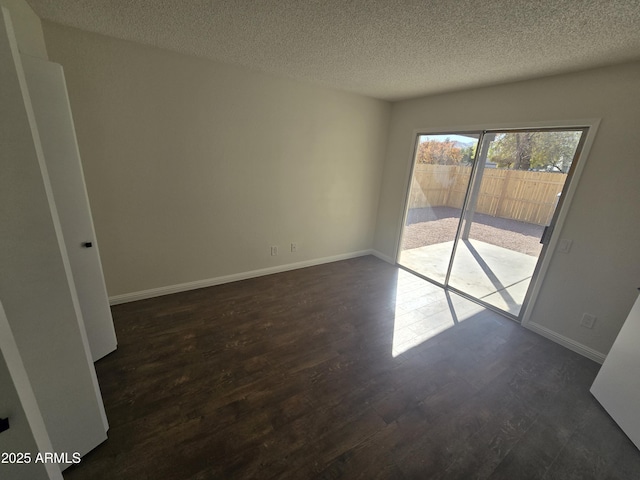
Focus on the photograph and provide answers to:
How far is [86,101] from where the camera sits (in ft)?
7.07

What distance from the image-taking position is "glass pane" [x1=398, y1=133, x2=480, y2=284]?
3213 mm

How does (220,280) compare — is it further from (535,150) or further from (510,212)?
(535,150)

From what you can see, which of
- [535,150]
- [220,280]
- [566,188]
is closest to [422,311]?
[566,188]

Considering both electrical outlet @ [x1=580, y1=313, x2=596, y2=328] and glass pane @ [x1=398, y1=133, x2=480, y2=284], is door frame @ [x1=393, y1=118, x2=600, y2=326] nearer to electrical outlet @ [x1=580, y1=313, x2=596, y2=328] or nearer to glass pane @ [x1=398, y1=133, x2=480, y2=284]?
glass pane @ [x1=398, y1=133, x2=480, y2=284]

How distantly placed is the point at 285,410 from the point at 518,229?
2.93 m

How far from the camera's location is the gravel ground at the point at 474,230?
271 cm

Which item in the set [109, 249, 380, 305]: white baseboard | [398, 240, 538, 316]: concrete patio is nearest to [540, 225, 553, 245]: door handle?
[398, 240, 538, 316]: concrete patio

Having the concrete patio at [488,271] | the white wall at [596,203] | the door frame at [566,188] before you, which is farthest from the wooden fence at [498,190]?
the concrete patio at [488,271]

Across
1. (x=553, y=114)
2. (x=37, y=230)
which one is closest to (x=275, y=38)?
(x=37, y=230)

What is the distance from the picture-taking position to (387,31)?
1.74 meters

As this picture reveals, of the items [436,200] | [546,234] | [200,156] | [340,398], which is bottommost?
[340,398]

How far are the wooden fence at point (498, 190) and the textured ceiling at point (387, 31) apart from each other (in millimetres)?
935

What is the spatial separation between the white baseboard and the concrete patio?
1.00 m

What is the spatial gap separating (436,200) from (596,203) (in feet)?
5.27
